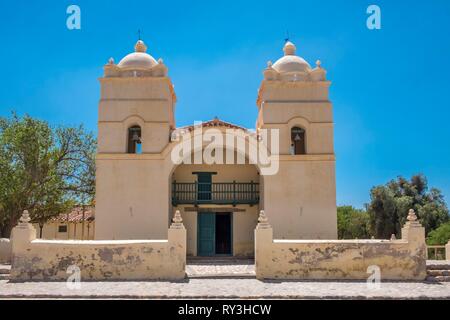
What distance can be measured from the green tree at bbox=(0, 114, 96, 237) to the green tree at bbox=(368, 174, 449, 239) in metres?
23.8

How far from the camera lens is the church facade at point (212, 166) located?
18.2 meters

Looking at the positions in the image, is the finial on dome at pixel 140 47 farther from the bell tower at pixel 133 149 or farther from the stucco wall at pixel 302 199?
the stucco wall at pixel 302 199

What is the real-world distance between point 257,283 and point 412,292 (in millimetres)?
4180

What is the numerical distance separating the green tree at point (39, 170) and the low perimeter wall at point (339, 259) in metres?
12.1

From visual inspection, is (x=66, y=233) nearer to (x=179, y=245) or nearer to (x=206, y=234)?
(x=206, y=234)

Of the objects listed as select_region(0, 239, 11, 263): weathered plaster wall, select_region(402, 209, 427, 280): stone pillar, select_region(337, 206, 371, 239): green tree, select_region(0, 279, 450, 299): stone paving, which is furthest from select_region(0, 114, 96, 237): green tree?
select_region(337, 206, 371, 239): green tree

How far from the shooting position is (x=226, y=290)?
11.8m

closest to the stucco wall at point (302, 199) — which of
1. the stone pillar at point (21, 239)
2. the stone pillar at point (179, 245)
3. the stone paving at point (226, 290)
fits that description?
the stone paving at point (226, 290)

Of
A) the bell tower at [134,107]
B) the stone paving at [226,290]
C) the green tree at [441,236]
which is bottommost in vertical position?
the stone paving at [226,290]

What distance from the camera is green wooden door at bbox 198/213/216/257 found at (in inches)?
780

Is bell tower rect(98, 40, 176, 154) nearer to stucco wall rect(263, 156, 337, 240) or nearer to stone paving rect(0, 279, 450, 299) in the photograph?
stucco wall rect(263, 156, 337, 240)
